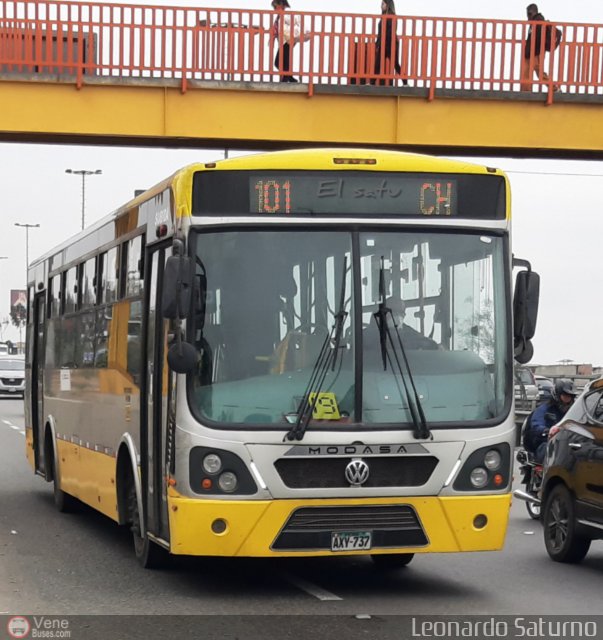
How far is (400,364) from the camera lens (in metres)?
10.3

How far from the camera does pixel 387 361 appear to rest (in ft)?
33.8

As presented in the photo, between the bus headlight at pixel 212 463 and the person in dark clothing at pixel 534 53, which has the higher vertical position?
the person in dark clothing at pixel 534 53

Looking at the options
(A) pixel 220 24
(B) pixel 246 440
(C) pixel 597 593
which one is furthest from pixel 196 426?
(A) pixel 220 24

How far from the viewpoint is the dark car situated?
11992 millimetres

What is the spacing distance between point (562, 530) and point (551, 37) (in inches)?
387

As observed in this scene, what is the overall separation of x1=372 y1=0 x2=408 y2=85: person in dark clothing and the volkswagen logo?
11.2 m

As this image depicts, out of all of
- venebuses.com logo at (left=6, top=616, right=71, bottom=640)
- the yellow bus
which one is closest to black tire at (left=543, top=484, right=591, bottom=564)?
the yellow bus

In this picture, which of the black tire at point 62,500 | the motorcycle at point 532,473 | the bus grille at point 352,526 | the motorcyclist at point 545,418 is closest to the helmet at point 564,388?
the motorcyclist at point 545,418

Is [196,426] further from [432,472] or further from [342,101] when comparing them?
[342,101]

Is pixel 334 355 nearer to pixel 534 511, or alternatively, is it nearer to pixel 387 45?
pixel 534 511

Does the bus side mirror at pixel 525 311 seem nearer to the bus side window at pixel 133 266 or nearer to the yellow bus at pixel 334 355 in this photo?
the yellow bus at pixel 334 355

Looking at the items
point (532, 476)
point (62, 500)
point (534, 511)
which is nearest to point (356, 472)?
point (532, 476)

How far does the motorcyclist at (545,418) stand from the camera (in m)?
16.5

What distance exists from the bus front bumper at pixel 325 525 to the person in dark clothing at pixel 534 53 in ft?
38.3
